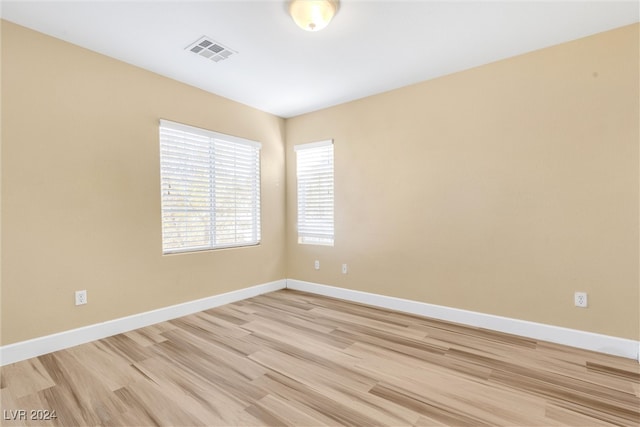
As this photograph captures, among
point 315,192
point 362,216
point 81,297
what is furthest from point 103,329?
point 362,216

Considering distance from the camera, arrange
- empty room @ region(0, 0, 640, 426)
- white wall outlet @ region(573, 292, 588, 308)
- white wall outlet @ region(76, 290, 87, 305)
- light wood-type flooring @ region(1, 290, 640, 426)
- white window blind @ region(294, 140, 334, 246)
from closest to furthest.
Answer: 1. light wood-type flooring @ region(1, 290, 640, 426)
2. empty room @ region(0, 0, 640, 426)
3. white wall outlet @ region(573, 292, 588, 308)
4. white wall outlet @ region(76, 290, 87, 305)
5. white window blind @ region(294, 140, 334, 246)

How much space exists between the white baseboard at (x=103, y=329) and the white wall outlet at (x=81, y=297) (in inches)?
9.1

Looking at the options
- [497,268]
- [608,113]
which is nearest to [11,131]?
[497,268]

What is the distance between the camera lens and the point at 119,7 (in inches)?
82.6

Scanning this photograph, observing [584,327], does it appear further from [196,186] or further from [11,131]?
[11,131]

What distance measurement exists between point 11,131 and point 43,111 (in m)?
0.28

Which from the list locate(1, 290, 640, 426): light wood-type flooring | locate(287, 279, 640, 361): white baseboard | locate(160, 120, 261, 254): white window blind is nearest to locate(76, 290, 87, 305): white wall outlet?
locate(1, 290, 640, 426): light wood-type flooring

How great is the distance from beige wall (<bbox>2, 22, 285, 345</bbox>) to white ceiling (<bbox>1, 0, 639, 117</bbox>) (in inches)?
9.5

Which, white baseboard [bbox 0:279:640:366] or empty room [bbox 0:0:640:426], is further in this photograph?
white baseboard [bbox 0:279:640:366]

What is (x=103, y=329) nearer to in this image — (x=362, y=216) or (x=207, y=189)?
(x=207, y=189)

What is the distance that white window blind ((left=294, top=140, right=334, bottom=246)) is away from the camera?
162 inches

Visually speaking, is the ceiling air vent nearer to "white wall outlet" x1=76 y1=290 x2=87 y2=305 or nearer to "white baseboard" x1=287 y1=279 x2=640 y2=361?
"white wall outlet" x1=76 y1=290 x2=87 y2=305

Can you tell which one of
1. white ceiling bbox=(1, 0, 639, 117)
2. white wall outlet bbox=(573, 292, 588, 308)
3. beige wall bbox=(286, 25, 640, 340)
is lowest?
white wall outlet bbox=(573, 292, 588, 308)

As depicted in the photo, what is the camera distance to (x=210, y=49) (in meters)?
2.62
